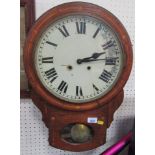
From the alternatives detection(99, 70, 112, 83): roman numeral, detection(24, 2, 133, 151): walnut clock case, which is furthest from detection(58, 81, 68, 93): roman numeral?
detection(99, 70, 112, 83): roman numeral

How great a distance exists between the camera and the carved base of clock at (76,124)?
2.89 ft

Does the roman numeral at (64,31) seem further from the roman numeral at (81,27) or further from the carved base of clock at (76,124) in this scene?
the carved base of clock at (76,124)

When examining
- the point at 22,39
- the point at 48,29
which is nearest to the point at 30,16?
the point at 22,39

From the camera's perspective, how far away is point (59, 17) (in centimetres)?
83

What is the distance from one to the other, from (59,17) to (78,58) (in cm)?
15

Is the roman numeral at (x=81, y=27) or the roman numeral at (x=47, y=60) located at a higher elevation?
the roman numeral at (x=81, y=27)

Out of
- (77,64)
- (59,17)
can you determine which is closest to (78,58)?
(77,64)

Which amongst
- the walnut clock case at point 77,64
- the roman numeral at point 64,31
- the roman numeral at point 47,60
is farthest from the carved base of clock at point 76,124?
the roman numeral at point 64,31

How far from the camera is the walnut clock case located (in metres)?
0.83

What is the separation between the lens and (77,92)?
0.87 meters

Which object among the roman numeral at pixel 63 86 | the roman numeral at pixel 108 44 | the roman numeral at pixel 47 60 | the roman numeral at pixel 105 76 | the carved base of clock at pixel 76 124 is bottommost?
the carved base of clock at pixel 76 124
